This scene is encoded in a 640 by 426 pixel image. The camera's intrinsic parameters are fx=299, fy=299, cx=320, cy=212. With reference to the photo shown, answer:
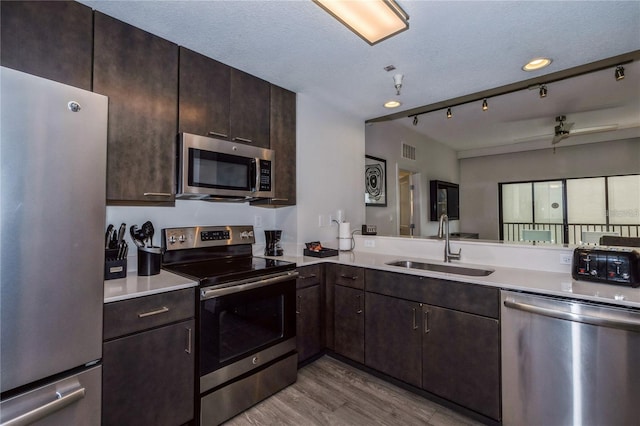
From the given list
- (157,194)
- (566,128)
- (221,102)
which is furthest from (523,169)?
(157,194)

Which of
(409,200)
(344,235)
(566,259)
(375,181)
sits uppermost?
(375,181)

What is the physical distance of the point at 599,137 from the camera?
201 inches

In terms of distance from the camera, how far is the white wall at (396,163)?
4.10 metres

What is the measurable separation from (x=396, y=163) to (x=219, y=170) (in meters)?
2.98

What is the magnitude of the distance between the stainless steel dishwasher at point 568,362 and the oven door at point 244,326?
4.72ft

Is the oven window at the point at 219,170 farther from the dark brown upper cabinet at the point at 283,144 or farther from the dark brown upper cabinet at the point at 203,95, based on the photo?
the dark brown upper cabinet at the point at 283,144

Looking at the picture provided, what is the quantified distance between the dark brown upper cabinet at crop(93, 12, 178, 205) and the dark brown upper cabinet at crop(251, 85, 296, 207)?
33.5 inches

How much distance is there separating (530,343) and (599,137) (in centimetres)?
534

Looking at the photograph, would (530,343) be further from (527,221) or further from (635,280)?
(527,221)

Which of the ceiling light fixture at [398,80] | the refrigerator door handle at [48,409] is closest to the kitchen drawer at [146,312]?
the refrigerator door handle at [48,409]

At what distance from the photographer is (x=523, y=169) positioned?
5969 millimetres

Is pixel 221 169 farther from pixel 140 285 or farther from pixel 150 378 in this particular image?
pixel 150 378

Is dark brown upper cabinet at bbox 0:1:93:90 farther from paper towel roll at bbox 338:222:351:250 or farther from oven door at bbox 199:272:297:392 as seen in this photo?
paper towel roll at bbox 338:222:351:250

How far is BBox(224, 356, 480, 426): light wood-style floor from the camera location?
6.27 ft
